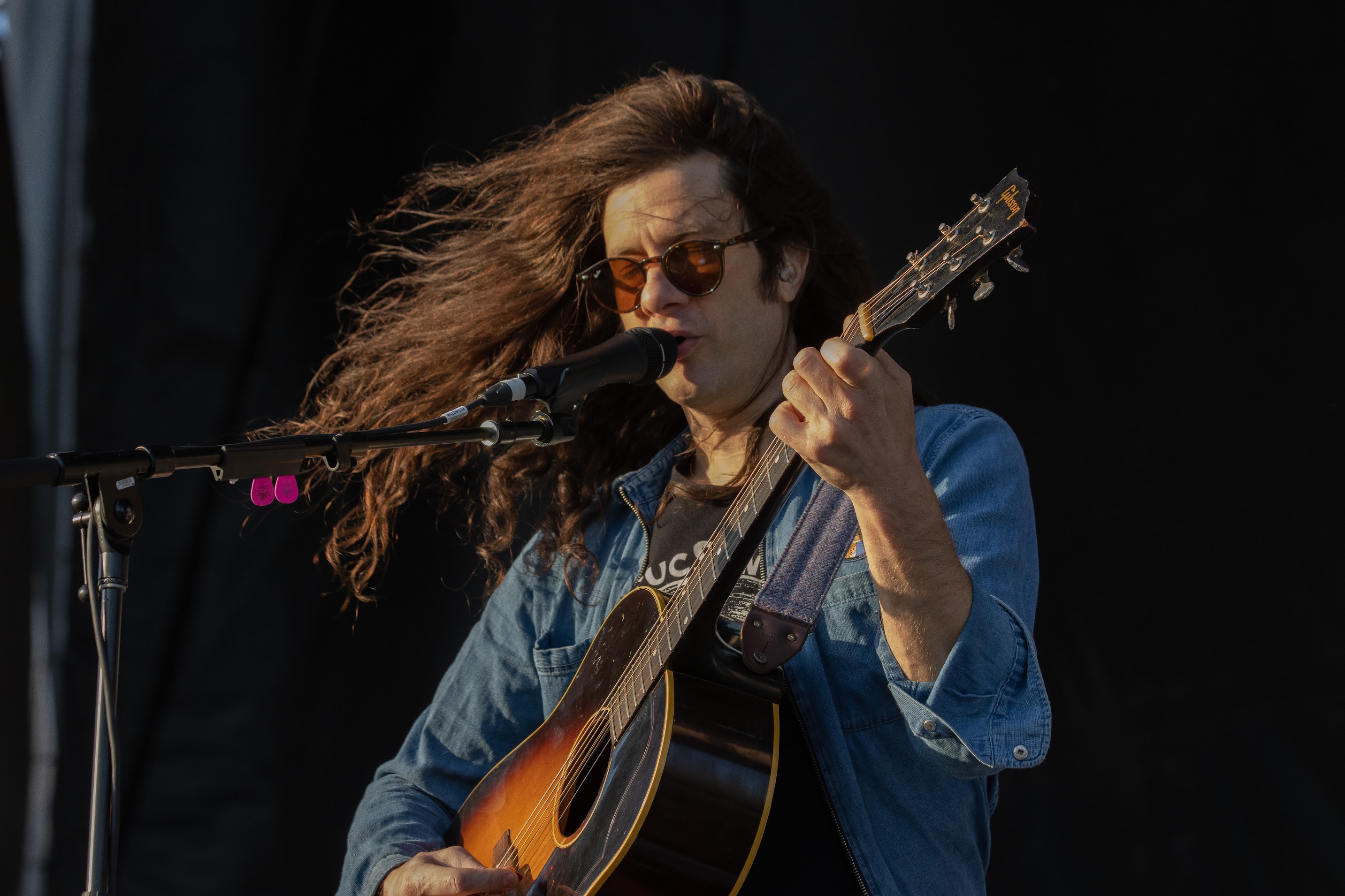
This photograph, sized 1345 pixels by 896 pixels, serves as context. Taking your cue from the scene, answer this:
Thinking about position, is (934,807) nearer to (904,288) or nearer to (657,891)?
(657,891)

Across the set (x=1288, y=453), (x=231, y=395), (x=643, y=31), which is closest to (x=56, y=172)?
(x=231, y=395)

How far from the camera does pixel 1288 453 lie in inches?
91.7

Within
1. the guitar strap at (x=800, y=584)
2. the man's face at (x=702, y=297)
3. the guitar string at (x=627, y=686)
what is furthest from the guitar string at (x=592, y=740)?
the man's face at (x=702, y=297)

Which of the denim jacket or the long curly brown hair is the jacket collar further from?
the long curly brown hair

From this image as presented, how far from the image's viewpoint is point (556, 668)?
2.37 m

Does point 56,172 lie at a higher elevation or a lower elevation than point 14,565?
higher

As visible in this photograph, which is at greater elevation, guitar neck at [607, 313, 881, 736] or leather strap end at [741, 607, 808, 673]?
guitar neck at [607, 313, 881, 736]

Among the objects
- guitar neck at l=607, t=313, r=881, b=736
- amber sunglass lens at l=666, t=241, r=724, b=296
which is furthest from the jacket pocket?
amber sunglass lens at l=666, t=241, r=724, b=296

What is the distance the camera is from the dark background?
7.67 ft

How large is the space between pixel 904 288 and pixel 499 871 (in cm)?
112

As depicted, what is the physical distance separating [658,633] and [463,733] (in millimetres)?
802

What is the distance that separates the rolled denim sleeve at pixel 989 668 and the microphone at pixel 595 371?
0.51 meters

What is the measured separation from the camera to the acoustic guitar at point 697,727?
153 cm

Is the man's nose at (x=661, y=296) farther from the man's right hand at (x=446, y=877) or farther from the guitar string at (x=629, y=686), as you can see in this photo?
the man's right hand at (x=446, y=877)
